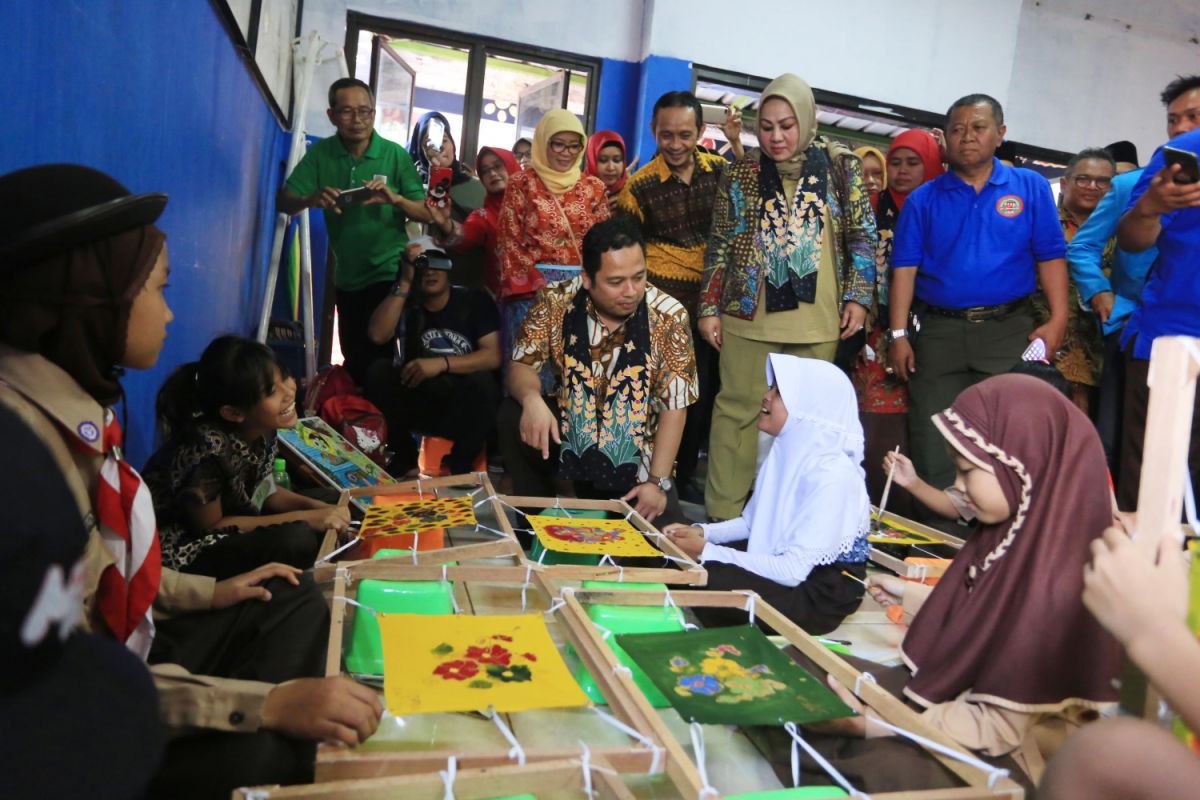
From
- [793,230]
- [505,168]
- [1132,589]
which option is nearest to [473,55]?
[505,168]

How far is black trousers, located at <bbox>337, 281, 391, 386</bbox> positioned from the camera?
3498 millimetres

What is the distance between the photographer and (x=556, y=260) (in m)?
3.22

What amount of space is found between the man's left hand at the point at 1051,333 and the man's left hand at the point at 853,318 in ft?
1.92

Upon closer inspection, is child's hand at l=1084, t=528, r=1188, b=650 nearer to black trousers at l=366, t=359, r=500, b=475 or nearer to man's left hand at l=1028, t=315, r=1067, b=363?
man's left hand at l=1028, t=315, r=1067, b=363

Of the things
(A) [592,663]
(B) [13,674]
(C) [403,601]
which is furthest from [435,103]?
(B) [13,674]

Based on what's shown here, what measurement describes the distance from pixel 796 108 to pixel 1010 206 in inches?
32.2

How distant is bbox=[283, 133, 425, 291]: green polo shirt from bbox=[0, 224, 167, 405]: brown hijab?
260cm

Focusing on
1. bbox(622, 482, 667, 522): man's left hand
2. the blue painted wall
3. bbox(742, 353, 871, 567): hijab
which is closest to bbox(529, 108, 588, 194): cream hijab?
the blue painted wall

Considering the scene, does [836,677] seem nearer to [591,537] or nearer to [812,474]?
[812,474]

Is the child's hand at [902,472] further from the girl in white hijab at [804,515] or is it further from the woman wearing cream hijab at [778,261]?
the woman wearing cream hijab at [778,261]

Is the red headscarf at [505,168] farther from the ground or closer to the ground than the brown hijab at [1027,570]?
farther from the ground

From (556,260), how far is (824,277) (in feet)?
3.28

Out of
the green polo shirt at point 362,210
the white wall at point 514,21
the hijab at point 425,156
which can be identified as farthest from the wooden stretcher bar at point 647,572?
the white wall at point 514,21

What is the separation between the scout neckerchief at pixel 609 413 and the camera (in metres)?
2.52
